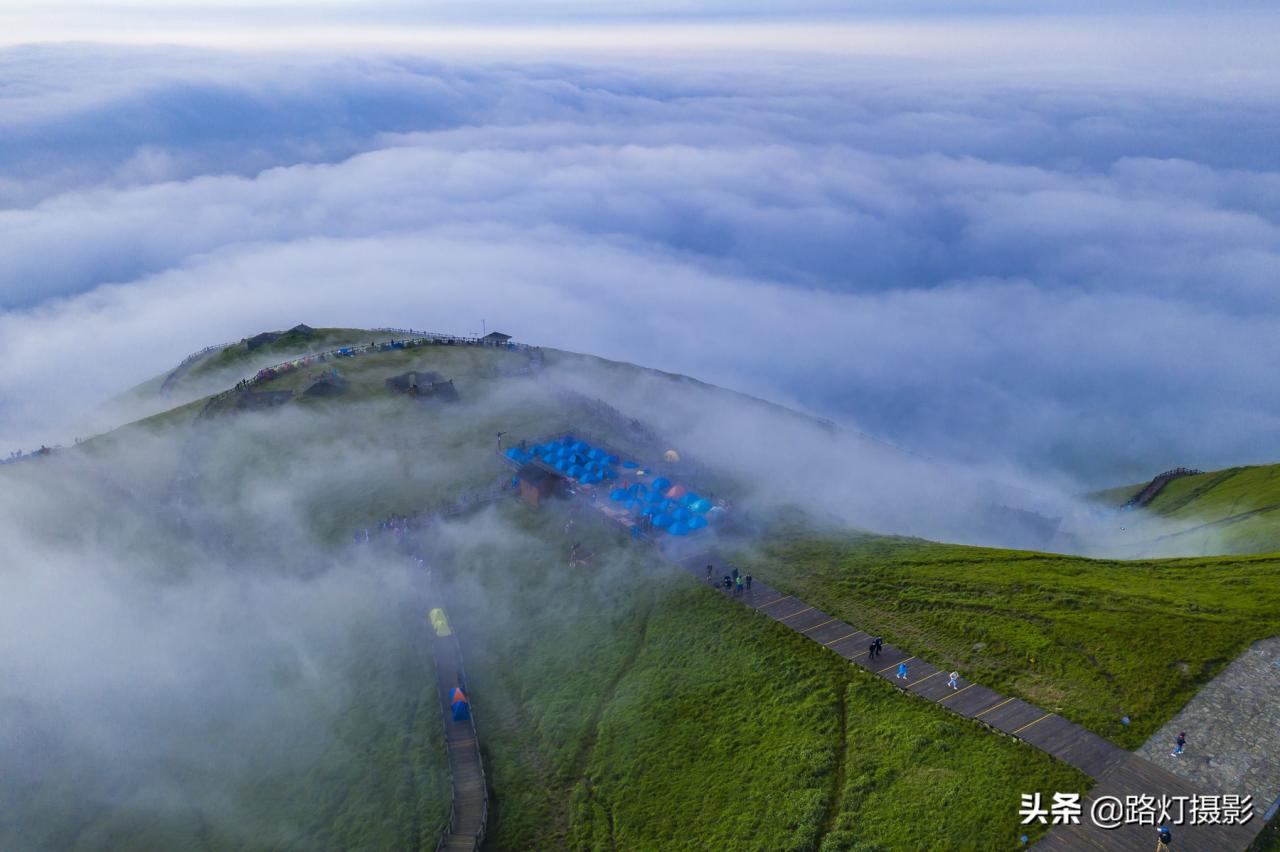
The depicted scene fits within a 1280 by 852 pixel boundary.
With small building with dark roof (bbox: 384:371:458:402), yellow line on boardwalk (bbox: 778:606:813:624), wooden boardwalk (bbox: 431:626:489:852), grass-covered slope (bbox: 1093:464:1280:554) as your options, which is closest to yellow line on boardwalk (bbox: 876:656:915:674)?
yellow line on boardwalk (bbox: 778:606:813:624)

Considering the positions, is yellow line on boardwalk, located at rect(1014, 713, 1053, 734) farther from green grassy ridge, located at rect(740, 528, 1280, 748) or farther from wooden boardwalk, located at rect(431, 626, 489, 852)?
wooden boardwalk, located at rect(431, 626, 489, 852)

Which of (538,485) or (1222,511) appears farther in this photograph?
(1222,511)

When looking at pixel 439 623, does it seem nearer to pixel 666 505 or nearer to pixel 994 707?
pixel 666 505

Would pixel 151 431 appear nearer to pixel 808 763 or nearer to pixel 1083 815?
pixel 808 763

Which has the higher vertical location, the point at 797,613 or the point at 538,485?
the point at 797,613

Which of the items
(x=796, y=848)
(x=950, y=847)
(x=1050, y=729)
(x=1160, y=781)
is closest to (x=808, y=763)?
(x=796, y=848)

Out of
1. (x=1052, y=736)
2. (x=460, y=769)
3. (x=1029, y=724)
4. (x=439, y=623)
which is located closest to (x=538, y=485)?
(x=439, y=623)

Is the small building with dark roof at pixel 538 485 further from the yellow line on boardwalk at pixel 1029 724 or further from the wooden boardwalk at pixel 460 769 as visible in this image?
the yellow line on boardwalk at pixel 1029 724
